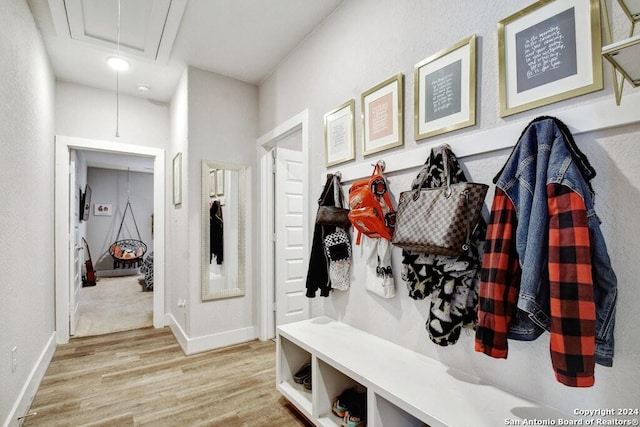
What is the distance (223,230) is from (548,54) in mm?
2760

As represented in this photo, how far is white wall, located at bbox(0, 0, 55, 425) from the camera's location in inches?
64.6

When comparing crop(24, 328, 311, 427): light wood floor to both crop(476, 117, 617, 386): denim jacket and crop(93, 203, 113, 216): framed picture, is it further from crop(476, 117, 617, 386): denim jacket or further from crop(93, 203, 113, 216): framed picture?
crop(93, 203, 113, 216): framed picture

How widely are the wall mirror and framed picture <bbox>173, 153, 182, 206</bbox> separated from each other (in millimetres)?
330

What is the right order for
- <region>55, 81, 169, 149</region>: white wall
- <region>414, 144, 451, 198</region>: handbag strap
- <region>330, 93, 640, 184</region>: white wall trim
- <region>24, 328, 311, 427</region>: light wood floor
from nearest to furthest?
<region>330, 93, 640, 184</region>: white wall trim → <region>414, 144, 451, 198</region>: handbag strap → <region>24, 328, 311, 427</region>: light wood floor → <region>55, 81, 169, 149</region>: white wall

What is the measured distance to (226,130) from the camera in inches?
121

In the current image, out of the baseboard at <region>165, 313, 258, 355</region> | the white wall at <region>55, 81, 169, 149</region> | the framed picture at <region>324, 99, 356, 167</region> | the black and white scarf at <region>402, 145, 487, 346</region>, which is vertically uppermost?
the white wall at <region>55, 81, 169, 149</region>

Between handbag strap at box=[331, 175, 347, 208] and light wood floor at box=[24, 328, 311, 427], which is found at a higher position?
handbag strap at box=[331, 175, 347, 208]

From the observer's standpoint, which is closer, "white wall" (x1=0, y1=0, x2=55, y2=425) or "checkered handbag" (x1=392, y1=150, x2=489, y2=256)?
"checkered handbag" (x1=392, y1=150, x2=489, y2=256)

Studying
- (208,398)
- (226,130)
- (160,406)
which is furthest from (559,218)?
→ (226,130)

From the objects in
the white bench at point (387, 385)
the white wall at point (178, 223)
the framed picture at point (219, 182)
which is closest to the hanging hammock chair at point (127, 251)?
the white wall at point (178, 223)

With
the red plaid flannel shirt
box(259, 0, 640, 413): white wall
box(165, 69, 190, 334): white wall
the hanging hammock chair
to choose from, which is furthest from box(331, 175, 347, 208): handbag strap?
the hanging hammock chair

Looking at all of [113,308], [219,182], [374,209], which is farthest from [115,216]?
[374,209]

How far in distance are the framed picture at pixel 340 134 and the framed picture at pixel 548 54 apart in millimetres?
907

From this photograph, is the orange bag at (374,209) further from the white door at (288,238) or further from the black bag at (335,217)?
the white door at (288,238)
